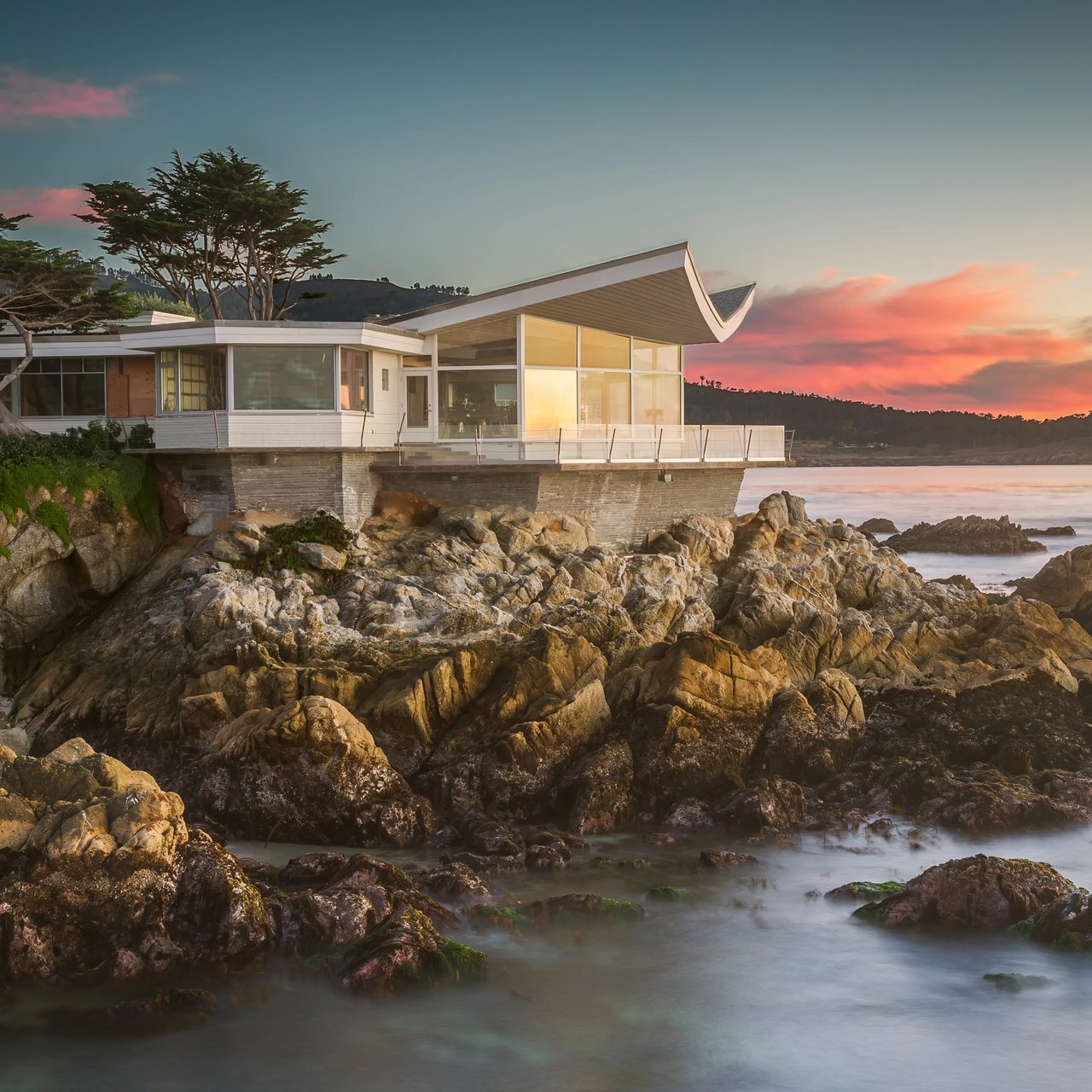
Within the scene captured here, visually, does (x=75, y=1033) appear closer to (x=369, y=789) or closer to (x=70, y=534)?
(x=369, y=789)

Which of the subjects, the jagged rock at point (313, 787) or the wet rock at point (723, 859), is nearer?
the wet rock at point (723, 859)

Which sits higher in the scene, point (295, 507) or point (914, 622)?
point (295, 507)

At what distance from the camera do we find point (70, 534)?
70.8 feet

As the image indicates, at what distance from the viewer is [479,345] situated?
1006 inches

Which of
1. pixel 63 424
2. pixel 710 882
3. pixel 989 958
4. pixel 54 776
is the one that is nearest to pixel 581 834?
pixel 710 882

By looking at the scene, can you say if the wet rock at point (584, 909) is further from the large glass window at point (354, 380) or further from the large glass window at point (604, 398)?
the large glass window at point (604, 398)

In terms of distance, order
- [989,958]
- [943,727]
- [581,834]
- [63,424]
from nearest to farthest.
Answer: [989,958], [581,834], [943,727], [63,424]

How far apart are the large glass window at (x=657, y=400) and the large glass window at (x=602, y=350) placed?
633 millimetres

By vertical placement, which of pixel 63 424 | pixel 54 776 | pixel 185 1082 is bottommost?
pixel 185 1082

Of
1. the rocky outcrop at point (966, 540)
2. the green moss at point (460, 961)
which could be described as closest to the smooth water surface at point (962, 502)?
the rocky outcrop at point (966, 540)

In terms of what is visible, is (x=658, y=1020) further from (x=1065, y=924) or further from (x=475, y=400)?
(x=475, y=400)

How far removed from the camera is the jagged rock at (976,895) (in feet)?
40.7

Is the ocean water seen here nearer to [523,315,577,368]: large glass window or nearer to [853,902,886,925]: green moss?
[853,902,886,925]: green moss

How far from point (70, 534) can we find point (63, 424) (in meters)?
5.68
